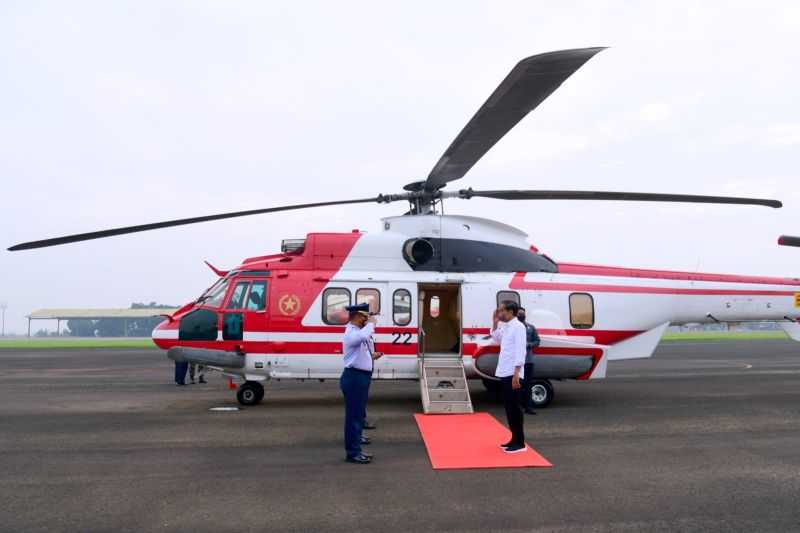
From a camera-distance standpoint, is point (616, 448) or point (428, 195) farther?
point (428, 195)

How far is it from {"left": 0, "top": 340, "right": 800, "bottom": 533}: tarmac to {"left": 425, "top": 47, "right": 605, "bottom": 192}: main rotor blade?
4.30 metres

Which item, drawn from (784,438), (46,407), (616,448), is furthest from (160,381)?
(784,438)

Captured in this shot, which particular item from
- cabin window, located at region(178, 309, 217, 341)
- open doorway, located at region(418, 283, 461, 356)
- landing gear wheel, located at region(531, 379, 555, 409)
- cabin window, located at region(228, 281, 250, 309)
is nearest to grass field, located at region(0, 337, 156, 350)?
cabin window, located at region(178, 309, 217, 341)

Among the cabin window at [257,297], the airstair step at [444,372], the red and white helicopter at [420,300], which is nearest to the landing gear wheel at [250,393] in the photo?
the red and white helicopter at [420,300]

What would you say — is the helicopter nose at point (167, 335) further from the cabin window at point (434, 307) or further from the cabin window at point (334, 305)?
the cabin window at point (434, 307)

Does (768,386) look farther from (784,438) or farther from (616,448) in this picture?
(616,448)

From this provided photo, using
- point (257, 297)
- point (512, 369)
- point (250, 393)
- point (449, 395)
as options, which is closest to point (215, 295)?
point (257, 297)

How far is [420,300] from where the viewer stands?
11844 mm

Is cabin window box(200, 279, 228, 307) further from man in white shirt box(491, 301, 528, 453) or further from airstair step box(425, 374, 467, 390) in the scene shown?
man in white shirt box(491, 301, 528, 453)

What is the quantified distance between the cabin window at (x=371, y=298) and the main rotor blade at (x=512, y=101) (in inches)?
124

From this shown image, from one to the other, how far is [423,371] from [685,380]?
9457mm

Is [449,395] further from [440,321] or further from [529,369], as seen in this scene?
[440,321]

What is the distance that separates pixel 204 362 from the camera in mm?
11352

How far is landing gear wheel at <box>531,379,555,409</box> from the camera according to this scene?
1138 cm
